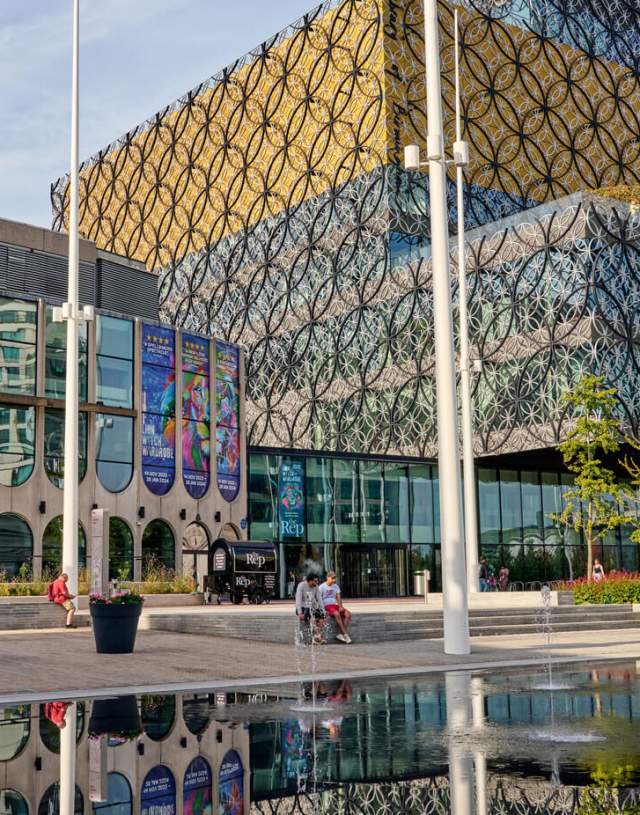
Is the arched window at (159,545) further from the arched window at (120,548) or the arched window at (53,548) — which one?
the arched window at (53,548)

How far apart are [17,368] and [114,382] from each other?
4726 mm

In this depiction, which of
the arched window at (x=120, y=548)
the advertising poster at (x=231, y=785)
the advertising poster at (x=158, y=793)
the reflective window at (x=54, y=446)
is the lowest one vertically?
the advertising poster at (x=231, y=785)

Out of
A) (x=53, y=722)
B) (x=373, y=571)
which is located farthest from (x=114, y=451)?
(x=53, y=722)

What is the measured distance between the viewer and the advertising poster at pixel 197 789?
765cm

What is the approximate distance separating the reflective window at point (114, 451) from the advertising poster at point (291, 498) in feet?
33.3

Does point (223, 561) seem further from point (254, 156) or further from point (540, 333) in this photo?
point (254, 156)

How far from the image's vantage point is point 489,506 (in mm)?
61594

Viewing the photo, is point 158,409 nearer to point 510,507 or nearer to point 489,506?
point 489,506

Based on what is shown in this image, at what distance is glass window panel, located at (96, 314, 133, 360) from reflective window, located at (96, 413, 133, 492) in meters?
2.87

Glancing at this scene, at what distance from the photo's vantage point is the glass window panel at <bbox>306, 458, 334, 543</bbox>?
54.4m

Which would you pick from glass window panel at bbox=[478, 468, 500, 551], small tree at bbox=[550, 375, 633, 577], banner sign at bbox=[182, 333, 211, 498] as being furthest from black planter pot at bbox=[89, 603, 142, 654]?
glass window panel at bbox=[478, 468, 500, 551]

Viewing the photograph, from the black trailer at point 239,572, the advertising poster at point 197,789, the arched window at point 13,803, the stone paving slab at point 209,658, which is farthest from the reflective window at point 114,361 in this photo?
the arched window at point 13,803

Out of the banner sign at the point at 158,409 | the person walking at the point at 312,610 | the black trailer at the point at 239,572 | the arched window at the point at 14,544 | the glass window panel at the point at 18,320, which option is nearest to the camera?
the person walking at the point at 312,610

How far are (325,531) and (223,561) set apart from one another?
11.8 metres
